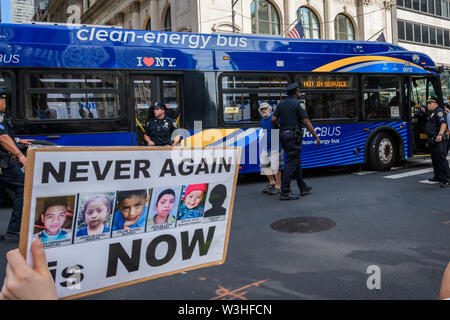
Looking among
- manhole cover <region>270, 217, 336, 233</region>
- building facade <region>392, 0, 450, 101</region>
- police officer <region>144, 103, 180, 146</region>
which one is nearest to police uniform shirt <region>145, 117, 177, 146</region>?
police officer <region>144, 103, 180, 146</region>

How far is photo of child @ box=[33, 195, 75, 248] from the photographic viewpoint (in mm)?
1560

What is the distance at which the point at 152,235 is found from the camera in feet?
6.16

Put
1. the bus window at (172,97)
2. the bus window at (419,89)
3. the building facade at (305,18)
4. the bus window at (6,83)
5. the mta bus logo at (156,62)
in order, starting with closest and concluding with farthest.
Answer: the bus window at (6,83) → the mta bus logo at (156,62) → the bus window at (172,97) → the bus window at (419,89) → the building facade at (305,18)

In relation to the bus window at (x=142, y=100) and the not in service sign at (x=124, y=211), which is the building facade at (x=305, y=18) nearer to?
the bus window at (x=142, y=100)

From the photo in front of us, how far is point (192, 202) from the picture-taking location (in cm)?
197

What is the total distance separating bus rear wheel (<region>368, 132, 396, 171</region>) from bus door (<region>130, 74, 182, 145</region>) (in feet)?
17.0

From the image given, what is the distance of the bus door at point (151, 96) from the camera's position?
8641 mm

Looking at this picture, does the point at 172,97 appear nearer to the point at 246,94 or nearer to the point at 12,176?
the point at 246,94

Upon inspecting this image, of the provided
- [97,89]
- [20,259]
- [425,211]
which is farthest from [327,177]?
[20,259]

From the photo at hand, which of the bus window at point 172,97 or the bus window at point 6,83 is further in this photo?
the bus window at point 172,97

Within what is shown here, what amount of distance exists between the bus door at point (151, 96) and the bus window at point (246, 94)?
1063 millimetres

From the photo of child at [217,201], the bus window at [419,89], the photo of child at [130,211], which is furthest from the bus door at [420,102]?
the photo of child at [130,211]

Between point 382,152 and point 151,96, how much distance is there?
6188mm

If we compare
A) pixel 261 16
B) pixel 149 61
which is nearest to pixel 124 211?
pixel 149 61
